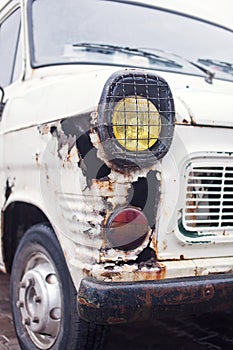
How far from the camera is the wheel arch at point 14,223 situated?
2.84 m

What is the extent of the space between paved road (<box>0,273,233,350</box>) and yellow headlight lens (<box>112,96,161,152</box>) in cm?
147

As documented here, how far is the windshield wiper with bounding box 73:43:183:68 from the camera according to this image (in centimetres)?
314

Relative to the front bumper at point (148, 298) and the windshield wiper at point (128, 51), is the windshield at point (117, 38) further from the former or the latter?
the front bumper at point (148, 298)

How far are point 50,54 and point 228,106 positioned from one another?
125 cm

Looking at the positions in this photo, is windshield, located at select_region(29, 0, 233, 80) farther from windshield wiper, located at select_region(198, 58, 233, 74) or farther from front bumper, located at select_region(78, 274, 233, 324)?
front bumper, located at select_region(78, 274, 233, 324)

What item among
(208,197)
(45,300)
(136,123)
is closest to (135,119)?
(136,123)

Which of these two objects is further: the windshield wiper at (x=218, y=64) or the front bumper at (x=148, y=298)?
the windshield wiper at (x=218, y=64)

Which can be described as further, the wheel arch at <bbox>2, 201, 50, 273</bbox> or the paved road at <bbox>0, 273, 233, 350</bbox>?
the paved road at <bbox>0, 273, 233, 350</bbox>

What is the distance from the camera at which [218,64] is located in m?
3.54

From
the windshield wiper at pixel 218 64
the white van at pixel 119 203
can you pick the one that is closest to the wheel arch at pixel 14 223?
the white van at pixel 119 203

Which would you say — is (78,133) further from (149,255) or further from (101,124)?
(149,255)

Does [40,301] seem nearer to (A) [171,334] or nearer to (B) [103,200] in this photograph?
(B) [103,200]

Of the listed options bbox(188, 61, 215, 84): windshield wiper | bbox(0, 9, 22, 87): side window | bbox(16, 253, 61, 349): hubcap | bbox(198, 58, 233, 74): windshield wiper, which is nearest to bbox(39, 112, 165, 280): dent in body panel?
bbox(16, 253, 61, 349): hubcap

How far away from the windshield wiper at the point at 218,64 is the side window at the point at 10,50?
1213 mm
